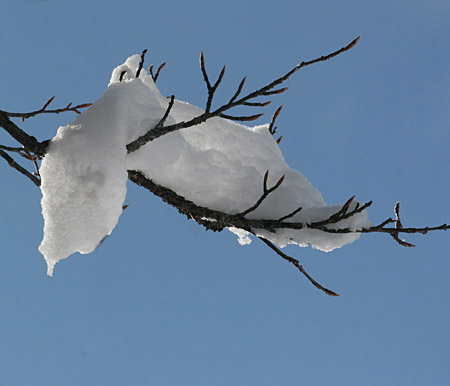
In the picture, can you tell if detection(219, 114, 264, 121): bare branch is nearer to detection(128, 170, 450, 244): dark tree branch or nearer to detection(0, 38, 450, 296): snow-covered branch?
detection(0, 38, 450, 296): snow-covered branch

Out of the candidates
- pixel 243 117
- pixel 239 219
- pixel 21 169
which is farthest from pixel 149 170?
pixel 21 169

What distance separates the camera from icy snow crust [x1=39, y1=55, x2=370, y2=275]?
201 cm

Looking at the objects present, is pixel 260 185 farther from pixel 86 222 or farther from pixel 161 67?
pixel 161 67

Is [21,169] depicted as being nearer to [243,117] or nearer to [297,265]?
[243,117]

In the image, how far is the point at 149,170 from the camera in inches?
99.2

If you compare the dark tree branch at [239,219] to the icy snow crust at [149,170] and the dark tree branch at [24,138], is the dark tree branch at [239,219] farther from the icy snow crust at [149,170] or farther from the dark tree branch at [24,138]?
the dark tree branch at [24,138]

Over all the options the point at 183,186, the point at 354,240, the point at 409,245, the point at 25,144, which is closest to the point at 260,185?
the point at 183,186

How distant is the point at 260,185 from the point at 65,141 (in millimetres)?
1218

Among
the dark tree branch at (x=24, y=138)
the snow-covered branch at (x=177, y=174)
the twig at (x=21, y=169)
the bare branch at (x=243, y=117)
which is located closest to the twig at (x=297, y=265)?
the snow-covered branch at (x=177, y=174)

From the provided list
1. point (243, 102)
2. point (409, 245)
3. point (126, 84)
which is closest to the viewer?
point (243, 102)

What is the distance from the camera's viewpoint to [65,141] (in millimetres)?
2037

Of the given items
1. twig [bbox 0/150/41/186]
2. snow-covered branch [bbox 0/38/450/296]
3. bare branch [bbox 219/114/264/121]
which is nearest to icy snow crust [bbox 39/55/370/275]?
snow-covered branch [bbox 0/38/450/296]

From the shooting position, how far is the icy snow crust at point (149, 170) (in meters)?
2.01

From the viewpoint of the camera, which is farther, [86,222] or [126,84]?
[126,84]
